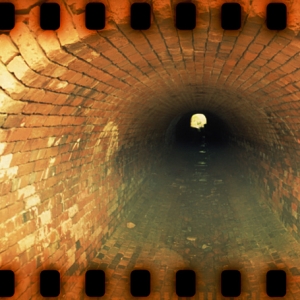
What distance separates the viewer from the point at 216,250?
21.5 ft

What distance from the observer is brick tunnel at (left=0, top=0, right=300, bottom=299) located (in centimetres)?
270

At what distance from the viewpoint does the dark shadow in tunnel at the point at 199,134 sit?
694 inches

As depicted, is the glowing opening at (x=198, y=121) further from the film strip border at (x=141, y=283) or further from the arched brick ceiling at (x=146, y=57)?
the film strip border at (x=141, y=283)

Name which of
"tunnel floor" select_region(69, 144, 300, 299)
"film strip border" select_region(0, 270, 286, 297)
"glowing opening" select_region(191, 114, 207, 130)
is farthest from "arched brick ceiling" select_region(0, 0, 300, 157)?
"glowing opening" select_region(191, 114, 207, 130)

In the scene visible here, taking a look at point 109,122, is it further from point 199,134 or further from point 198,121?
point 198,121

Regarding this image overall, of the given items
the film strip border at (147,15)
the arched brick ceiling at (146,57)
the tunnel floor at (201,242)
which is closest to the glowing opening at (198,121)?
the tunnel floor at (201,242)

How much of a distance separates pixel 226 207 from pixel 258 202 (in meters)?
0.84

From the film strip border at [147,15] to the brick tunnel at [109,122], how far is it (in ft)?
0.15

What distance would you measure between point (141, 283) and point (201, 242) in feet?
11.1

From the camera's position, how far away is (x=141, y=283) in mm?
3875

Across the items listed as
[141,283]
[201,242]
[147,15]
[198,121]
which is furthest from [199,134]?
[147,15]

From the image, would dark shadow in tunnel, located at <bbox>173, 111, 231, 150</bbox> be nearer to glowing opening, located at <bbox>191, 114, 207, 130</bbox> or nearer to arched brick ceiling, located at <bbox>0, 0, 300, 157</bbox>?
glowing opening, located at <bbox>191, 114, 207, 130</bbox>

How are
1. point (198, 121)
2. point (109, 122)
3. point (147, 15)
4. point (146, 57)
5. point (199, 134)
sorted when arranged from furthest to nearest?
point (198, 121), point (199, 134), point (109, 122), point (146, 57), point (147, 15)

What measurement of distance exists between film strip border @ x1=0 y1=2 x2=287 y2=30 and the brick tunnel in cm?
5
